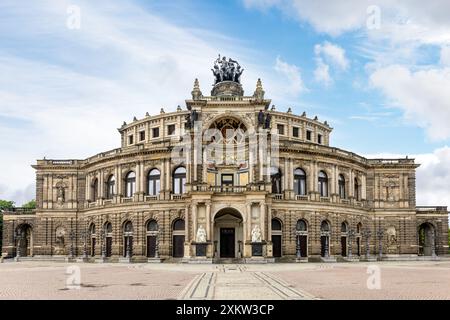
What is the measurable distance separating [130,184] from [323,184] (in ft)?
82.7

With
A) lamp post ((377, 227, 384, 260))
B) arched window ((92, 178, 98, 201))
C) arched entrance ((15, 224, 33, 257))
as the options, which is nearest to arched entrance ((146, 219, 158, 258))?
arched window ((92, 178, 98, 201))

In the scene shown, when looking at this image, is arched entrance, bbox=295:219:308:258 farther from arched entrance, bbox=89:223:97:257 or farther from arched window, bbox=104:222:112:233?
arched entrance, bbox=89:223:97:257

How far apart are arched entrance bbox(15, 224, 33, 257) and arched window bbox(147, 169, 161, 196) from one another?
22681 mm

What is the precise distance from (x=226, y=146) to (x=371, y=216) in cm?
2457

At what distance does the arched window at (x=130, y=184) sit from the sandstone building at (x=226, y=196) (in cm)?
13

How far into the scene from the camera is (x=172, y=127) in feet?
253

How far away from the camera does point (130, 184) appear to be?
73.1 meters

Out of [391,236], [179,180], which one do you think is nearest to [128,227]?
[179,180]

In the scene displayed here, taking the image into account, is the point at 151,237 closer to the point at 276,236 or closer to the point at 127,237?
the point at 127,237

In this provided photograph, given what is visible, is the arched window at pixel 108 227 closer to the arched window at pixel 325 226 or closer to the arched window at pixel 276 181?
the arched window at pixel 276 181

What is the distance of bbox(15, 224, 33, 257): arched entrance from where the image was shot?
81969mm
